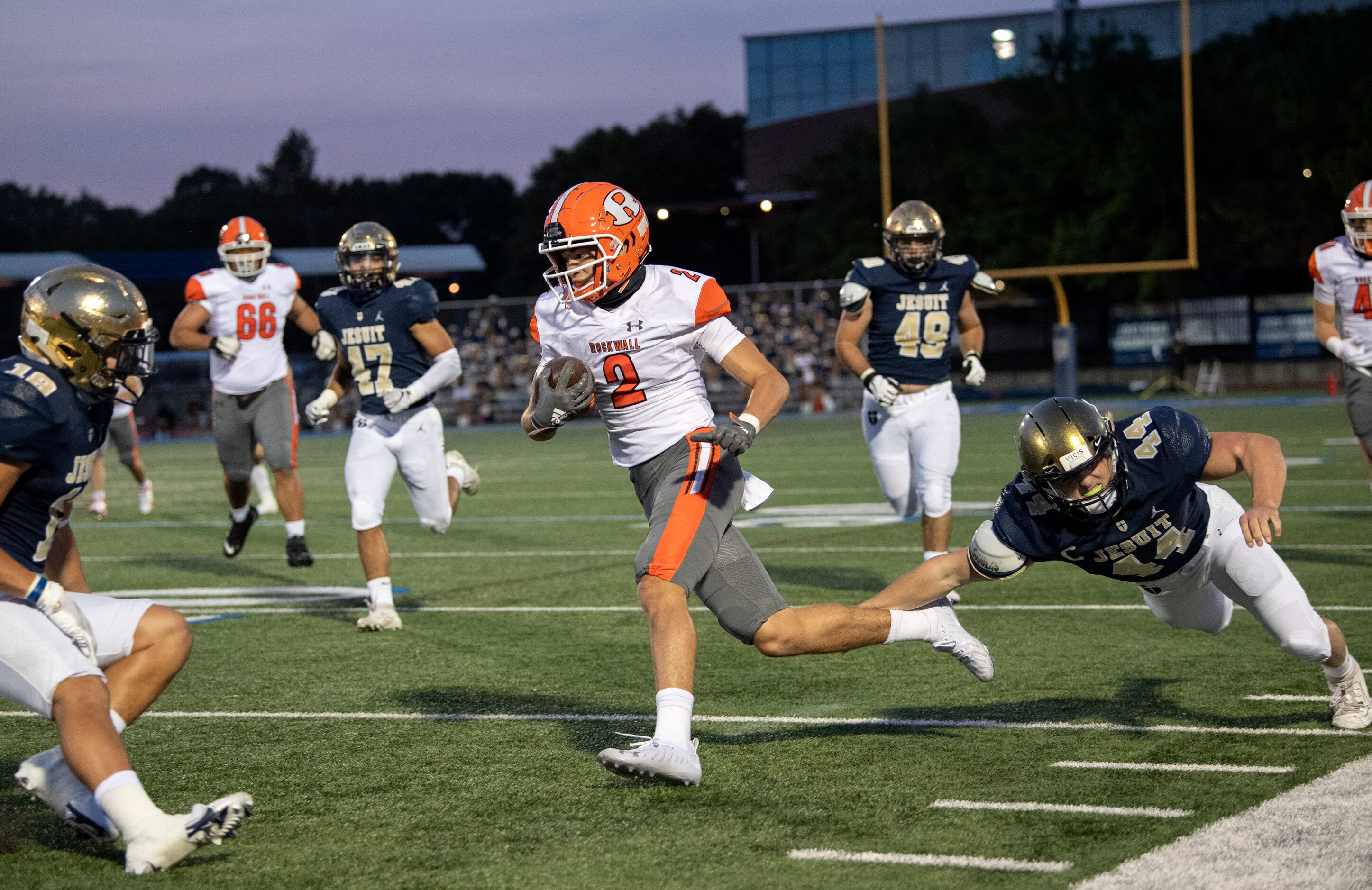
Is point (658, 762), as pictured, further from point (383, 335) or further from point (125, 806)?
point (383, 335)

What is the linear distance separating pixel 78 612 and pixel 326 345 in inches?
160

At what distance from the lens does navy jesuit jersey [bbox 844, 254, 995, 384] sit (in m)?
7.57

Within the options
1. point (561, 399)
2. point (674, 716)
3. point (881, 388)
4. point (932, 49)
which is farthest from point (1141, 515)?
point (932, 49)

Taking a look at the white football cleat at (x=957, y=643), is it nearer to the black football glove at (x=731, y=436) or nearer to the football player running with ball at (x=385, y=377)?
the black football glove at (x=731, y=436)

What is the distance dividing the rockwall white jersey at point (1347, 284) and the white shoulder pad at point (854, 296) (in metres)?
2.41

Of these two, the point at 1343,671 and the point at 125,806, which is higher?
the point at 125,806

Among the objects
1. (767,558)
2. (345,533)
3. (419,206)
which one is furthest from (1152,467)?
(419,206)

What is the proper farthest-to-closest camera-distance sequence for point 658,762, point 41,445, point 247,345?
1. point 247,345
2. point 658,762
3. point 41,445

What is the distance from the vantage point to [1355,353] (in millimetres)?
7770

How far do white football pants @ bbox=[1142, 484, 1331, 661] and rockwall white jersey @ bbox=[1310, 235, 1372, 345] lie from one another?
3963mm

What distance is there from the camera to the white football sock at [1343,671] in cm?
441

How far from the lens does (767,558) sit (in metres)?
8.93

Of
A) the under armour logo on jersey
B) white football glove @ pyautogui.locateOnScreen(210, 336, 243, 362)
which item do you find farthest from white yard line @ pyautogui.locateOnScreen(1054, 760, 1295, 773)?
white football glove @ pyautogui.locateOnScreen(210, 336, 243, 362)

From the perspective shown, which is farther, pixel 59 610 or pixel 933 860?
pixel 59 610
